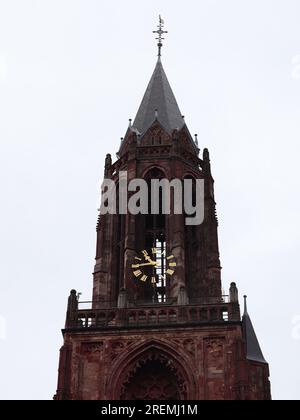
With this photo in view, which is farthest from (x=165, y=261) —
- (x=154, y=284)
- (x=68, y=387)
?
(x=68, y=387)

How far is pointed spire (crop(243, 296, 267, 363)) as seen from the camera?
5091cm

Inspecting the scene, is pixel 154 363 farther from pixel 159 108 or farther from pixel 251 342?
pixel 159 108

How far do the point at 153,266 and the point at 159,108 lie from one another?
9864 mm

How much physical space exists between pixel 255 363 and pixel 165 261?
21.7 feet

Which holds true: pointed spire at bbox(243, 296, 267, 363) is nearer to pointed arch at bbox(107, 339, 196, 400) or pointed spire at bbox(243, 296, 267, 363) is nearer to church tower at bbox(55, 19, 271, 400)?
church tower at bbox(55, 19, 271, 400)

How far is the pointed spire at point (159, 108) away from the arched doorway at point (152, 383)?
42.2ft

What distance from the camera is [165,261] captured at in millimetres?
48125

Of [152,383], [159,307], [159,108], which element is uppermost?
[159,108]

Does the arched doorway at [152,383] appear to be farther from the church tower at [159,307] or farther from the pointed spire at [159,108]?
the pointed spire at [159,108]

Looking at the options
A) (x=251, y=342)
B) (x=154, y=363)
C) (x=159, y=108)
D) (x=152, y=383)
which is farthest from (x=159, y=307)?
(x=159, y=108)

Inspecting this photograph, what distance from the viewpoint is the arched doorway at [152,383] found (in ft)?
144

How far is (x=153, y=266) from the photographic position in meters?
48.1

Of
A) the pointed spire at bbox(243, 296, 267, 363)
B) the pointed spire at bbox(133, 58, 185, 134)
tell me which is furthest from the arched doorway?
the pointed spire at bbox(133, 58, 185, 134)
